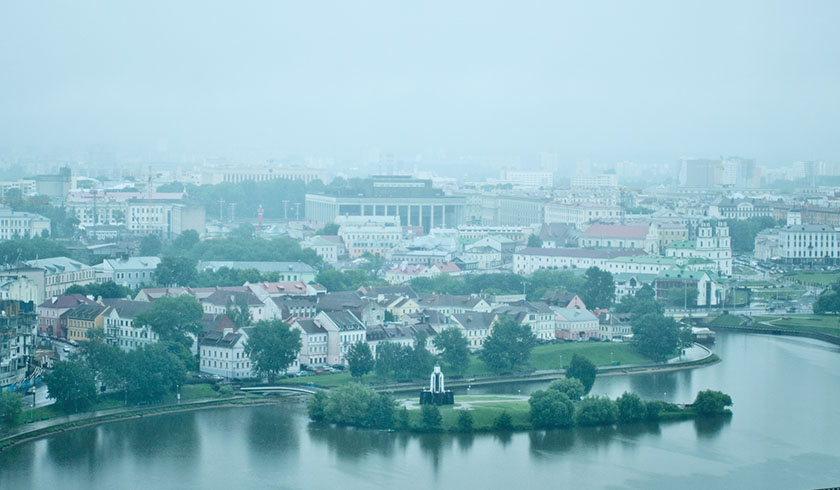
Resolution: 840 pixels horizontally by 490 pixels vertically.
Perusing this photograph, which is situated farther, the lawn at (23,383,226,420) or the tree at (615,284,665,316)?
the tree at (615,284,665,316)

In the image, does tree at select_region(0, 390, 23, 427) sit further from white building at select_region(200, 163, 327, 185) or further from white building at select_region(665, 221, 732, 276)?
white building at select_region(200, 163, 327, 185)

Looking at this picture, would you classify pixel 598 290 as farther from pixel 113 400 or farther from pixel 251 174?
pixel 251 174

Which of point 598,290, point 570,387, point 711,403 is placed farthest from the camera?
point 598,290

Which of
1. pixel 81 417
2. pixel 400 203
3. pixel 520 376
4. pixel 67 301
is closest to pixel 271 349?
pixel 81 417

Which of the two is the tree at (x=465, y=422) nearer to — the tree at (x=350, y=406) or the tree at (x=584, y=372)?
the tree at (x=350, y=406)

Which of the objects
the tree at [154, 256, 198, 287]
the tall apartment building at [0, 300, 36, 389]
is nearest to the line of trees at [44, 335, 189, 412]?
the tall apartment building at [0, 300, 36, 389]
